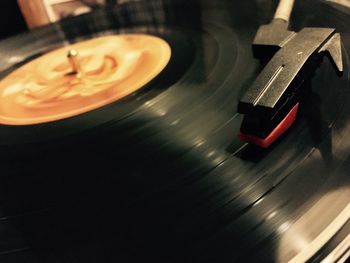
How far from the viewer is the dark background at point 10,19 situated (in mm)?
1174

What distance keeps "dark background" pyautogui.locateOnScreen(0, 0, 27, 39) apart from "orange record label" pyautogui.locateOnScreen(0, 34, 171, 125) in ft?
1.59

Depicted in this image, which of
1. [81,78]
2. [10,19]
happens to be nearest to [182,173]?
[81,78]

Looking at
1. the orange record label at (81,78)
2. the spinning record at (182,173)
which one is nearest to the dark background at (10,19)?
the orange record label at (81,78)

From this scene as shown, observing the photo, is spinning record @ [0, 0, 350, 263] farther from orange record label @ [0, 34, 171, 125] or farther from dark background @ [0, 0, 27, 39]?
dark background @ [0, 0, 27, 39]

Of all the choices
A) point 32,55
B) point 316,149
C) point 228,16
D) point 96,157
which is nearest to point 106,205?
point 96,157

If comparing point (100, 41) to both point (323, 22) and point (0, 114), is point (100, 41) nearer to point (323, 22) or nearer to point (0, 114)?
point (0, 114)

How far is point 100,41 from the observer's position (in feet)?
2.70

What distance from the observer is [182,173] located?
33 cm

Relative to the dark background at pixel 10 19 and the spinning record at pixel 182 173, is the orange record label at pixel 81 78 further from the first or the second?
the dark background at pixel 10 19

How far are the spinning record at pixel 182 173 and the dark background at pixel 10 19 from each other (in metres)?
0.75

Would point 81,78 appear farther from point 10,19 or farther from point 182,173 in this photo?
point 10,19

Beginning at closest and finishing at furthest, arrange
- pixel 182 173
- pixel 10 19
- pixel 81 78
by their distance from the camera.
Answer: pixel 182 173
pixel 81 78
pixel 10 19

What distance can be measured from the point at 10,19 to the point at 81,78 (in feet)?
2.33

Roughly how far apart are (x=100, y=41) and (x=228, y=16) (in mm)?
314
